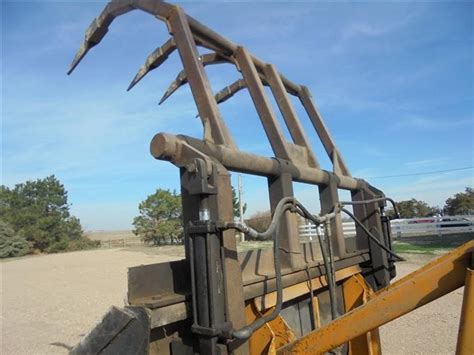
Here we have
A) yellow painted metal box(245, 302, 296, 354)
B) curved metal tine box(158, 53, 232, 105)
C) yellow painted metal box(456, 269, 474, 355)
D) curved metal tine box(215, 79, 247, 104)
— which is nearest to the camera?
yellow painted metal box(456, 269, 474, 355)

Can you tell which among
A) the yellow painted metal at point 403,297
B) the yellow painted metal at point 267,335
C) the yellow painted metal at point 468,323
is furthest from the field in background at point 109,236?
the yellow painted metal at point 468,323

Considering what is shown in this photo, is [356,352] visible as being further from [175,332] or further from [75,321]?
[75,321]

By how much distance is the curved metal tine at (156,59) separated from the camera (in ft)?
Answer: 9.73

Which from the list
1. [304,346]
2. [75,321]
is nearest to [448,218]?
[75,321]

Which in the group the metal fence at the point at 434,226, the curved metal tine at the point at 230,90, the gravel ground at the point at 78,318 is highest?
the curved metal tine at the point at 230,90

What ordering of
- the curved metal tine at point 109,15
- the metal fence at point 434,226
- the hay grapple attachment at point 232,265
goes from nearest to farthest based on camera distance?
the hay grapple attachment at point 232,265 < the curved metal tine at point 109,15 < the metal fence at point 434,226

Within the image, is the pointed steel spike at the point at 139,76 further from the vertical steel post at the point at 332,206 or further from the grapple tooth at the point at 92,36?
the vertical steel post at the point at 332,206

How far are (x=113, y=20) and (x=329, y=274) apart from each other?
7.48 feet

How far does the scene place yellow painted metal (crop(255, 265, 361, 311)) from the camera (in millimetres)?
2183

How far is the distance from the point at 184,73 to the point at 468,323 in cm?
255

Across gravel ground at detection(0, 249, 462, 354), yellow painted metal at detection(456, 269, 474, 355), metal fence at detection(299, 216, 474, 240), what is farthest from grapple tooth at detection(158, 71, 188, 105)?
metal fence at detection(299, 216, 474, 240)

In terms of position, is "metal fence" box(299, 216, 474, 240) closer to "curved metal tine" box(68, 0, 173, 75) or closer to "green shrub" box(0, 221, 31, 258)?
"curved metal tine" box(68, 0, 173, 75)

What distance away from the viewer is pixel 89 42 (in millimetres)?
3053

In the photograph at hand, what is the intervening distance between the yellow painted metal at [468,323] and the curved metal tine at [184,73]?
95.7 inches
